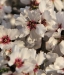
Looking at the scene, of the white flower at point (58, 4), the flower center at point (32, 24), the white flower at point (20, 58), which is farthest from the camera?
the white flower at point (58, 4)

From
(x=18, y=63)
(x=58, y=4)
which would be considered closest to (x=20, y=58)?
(x=18, y=63)

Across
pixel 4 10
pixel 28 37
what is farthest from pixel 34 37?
pixel 4 10

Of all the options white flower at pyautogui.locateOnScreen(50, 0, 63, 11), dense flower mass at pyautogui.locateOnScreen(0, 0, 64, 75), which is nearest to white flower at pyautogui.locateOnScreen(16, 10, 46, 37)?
dense flower mass at pyautogui.locateOnScreen(0, 0, 64, 75)

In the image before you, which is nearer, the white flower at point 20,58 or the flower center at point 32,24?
the white flower at point 20,58

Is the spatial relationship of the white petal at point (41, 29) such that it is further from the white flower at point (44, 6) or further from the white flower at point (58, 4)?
the white flower at point (58, 4)

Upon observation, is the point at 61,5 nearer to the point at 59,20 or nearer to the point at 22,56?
the point at 59,20

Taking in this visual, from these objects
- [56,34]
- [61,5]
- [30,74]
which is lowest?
[30,74]

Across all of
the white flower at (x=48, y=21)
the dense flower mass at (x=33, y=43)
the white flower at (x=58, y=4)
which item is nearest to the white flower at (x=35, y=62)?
the dense flower mass at (x=33, y=43)

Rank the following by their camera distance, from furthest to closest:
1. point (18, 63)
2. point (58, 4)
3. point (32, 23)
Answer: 1. point (58, 4)
2. point (32, 23)
3. point (18, 63)

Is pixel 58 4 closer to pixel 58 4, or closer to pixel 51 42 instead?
pixel 58 4
